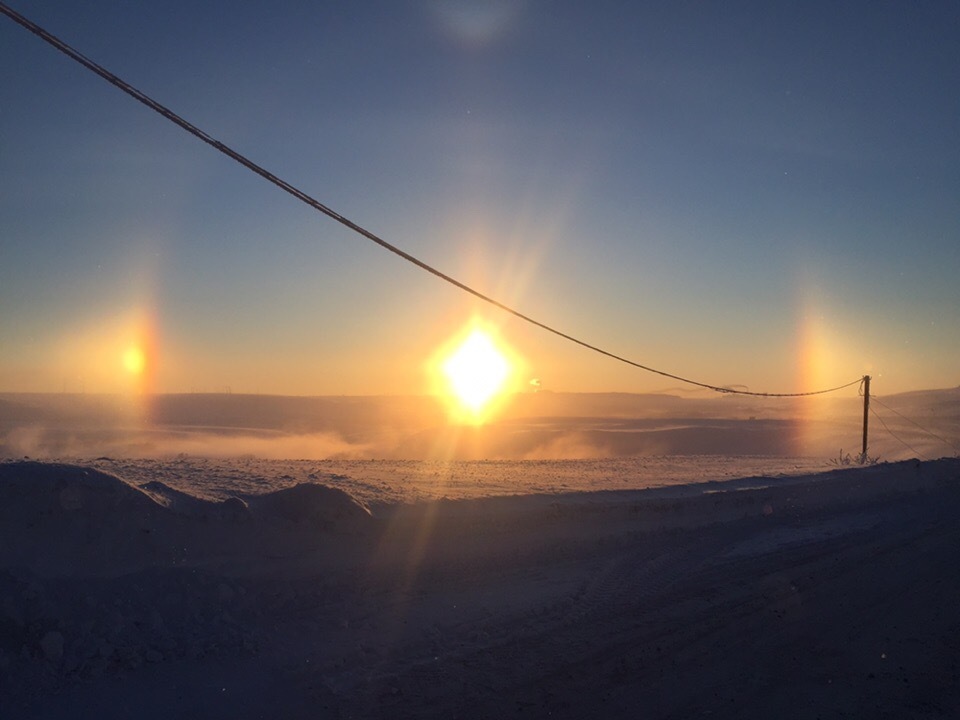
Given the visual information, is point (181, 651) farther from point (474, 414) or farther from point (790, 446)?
point (474, 414)

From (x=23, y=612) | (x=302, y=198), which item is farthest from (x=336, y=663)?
(x=302, y=198)

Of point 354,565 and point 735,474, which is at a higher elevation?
point 735,474

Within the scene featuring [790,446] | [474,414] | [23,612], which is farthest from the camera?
[474,414]
